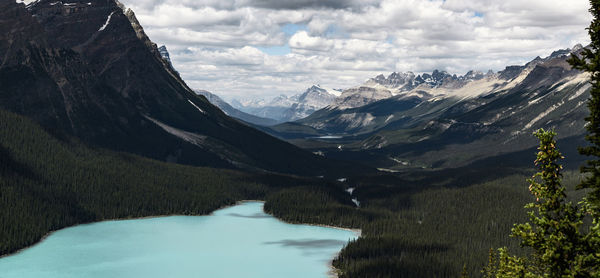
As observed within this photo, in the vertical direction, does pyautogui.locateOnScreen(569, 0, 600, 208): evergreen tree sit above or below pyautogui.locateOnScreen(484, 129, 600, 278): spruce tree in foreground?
above

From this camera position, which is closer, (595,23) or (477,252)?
(595,23)

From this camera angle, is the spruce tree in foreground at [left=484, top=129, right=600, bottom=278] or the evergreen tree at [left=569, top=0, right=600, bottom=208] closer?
the spruce tree in foreground at [left=484, top=129, right=600, bottom=278]

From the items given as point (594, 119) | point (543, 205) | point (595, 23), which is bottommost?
point (543, 205)

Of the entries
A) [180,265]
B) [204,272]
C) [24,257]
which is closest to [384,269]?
[204,272]

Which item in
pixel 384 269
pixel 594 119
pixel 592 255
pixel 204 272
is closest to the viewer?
pixel 592 255

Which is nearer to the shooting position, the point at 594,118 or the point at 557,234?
the point at 557,234

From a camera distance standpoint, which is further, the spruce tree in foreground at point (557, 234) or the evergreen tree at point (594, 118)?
the evergreen tree at point (594, 118)

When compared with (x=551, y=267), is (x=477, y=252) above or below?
below

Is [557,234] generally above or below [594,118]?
below

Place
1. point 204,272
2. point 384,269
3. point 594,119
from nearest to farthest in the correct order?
point 594,119, point 384,269, point 204,272

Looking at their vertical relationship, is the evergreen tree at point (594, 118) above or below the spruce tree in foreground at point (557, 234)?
above

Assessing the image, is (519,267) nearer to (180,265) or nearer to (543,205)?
(543,205)
